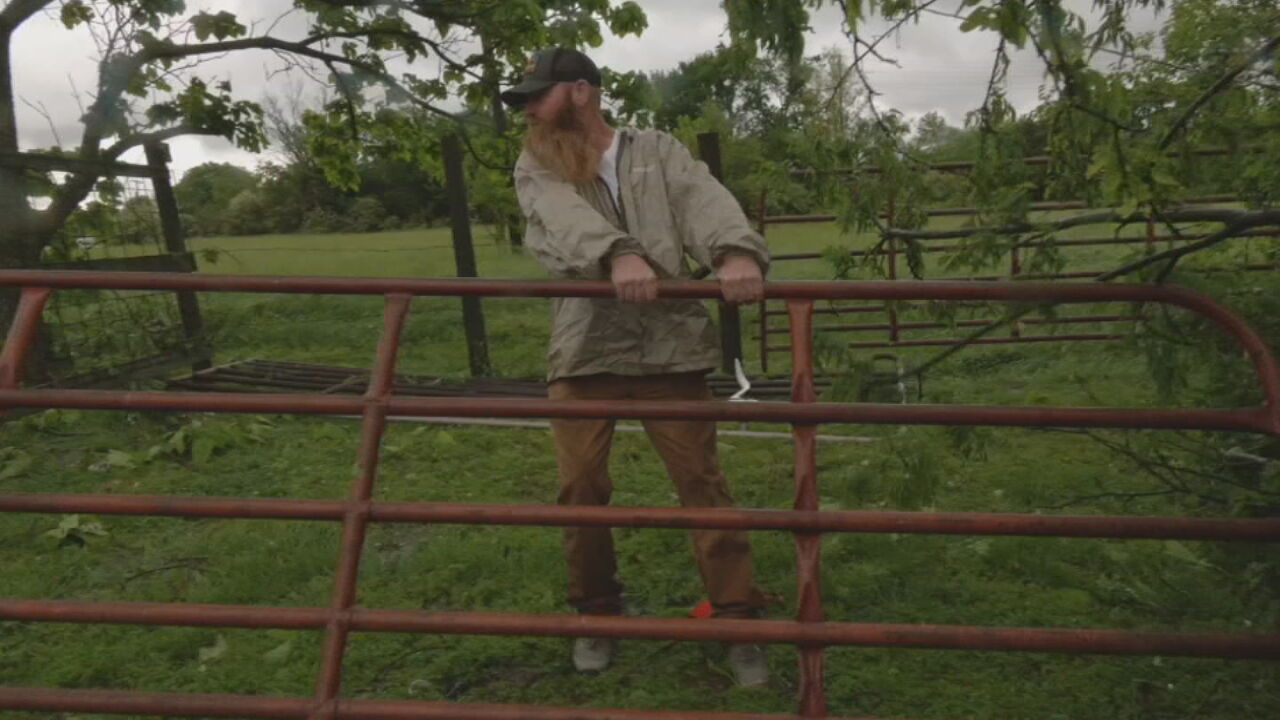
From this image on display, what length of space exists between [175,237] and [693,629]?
777 cm

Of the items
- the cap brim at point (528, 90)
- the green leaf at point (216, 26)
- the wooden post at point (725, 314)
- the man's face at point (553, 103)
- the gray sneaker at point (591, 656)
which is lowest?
the gray sneaker at point (591, 656)

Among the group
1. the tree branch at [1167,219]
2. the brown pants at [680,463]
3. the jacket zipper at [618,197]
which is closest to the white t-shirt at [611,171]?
the jacket zipper at [618,197]

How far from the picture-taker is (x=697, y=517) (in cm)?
232

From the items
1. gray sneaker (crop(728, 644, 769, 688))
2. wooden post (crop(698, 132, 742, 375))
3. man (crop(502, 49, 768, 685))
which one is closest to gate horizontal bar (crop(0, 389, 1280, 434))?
man (crop(502, 49, 768, 685))

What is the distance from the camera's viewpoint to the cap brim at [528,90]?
9.32 feet

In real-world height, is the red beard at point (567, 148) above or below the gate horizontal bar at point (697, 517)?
above

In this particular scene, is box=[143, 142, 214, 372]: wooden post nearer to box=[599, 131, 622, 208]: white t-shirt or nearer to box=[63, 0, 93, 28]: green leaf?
box=[63, 0, 93, 28]: green leaf

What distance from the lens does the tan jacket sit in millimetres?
2783

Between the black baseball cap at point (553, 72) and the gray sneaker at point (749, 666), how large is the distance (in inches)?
70.3

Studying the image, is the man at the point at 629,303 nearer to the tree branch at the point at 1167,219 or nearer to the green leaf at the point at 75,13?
the tree branch at the point at 1167,219

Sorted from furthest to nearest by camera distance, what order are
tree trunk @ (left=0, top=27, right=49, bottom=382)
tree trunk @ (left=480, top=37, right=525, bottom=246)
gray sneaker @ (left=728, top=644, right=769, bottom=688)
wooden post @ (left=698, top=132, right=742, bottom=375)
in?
tree trunk @ (left=480, top=37, right=525, bottom=246)
wooden post @ (left=698, top=132, right=742, bottom=375)
tree trunk @ (left=0, top=27, right=49, bottom=382)
gray sneaker @ (left=728, top=644, right=769, bottom=688)

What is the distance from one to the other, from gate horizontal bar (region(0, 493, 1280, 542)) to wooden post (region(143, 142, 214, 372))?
258 inches

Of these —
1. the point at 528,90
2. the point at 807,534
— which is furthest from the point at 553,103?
the point at 807,534

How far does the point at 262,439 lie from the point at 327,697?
4622 millimetres
